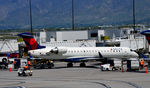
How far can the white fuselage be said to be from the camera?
6322 cm

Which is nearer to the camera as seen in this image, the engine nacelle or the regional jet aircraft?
the engine nacelle

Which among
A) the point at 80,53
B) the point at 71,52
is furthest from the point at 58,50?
the point at 80,53

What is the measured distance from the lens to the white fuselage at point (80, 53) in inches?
2489

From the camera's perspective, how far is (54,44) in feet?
275

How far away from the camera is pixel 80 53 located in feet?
218

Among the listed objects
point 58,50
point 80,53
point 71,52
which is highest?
point 58,50

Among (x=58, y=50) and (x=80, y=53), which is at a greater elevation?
(x=58, y=50)

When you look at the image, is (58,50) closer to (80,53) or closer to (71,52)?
(71,52)

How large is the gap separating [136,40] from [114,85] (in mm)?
50721

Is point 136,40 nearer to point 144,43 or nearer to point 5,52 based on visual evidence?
point 144,43

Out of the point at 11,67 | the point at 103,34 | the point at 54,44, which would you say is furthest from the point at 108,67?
the point at 103,34

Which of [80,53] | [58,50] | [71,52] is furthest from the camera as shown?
[80,53]

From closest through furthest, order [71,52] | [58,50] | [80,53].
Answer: [58,50] < [71,52] < [80,53]

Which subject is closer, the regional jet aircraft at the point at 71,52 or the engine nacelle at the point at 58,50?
the engine nacelle at the point at 58,50
